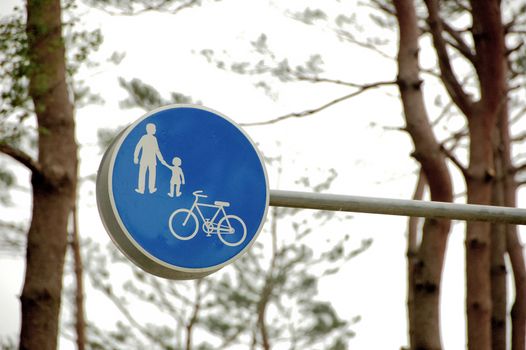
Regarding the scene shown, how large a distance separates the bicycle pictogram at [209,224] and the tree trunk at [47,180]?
5.02m

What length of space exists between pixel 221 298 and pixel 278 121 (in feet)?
34.6

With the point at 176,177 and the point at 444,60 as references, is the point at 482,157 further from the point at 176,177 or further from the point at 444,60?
the point at 176,177

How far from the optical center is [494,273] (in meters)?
11.0

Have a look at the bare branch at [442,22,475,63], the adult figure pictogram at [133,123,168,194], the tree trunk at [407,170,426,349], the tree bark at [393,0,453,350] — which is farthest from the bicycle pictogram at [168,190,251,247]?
the tree trunk at [407,170,426,349]

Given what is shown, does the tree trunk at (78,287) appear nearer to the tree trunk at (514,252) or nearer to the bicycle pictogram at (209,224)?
the tree trunk at (514,252)

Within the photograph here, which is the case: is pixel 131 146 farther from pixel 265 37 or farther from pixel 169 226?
pixel 265 37

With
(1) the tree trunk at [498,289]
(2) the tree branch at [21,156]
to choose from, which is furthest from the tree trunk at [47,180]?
(1) the tree trunk at [498,289]

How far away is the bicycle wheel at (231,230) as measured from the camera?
350cm

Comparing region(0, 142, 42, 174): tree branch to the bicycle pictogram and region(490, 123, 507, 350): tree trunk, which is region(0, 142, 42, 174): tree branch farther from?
region(490, 123, 507, 350): tree trunk

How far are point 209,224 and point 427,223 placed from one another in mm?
5598

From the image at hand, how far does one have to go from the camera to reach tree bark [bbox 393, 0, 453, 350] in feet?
27.8

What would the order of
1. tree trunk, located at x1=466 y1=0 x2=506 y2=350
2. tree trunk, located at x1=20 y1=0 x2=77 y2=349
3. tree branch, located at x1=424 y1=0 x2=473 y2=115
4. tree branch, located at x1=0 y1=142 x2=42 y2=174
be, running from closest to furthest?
tree branch, located at x1=0 y1=142 x2=42 y2=174 < tree trunk, located at x1=20 y1=0 x2=77 y2=349 < tree trunk, located at x1=466 y1=0 x2=506 y2=350 < tree branch, located at x1=424 y1=0 x2=473 y2=115

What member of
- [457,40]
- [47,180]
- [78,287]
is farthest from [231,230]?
[78,287]

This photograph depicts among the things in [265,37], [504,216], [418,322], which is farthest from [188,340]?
[504,216]
